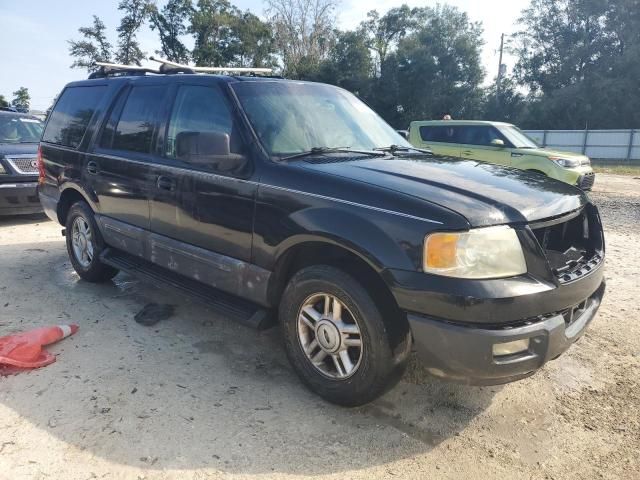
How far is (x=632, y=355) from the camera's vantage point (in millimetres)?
3623

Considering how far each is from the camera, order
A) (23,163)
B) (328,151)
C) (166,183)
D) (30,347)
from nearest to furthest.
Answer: (328,151), (30,347), (166,183), (23,163)

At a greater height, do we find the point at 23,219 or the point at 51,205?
the point at 51,205

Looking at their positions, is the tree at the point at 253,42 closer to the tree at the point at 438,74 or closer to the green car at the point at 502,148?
the tree at the point at 438,74

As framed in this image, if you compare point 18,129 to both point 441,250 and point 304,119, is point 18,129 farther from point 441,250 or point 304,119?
point 441,250

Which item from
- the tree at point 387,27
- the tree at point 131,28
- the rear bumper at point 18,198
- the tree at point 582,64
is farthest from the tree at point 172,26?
the rear bumper at point 18,198

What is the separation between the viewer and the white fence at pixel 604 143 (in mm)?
27312

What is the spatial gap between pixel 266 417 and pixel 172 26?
1927 inches

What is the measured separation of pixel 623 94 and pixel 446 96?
38.4 feet

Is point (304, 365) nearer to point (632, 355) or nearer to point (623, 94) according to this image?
point (632, 355)

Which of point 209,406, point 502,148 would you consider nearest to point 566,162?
point 502,148

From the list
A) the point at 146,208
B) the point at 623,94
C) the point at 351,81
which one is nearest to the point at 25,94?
the point at 351,81

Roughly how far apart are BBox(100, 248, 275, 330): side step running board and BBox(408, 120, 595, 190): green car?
756cm

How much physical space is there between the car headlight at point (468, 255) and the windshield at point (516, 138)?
30.9 ft

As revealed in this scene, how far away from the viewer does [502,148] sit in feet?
35.7
